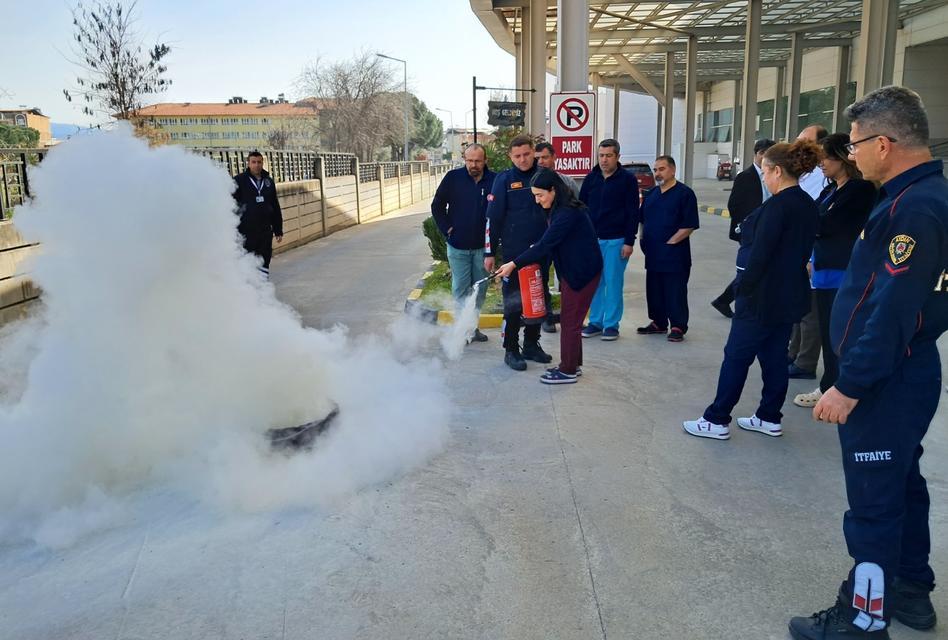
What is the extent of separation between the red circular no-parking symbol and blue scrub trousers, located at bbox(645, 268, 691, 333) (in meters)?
2.32

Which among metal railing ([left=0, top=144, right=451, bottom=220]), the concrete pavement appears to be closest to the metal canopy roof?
metal railing ([left=0, top=144, right=451, bottom=220])

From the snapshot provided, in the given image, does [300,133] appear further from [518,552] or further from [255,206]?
[518,552]

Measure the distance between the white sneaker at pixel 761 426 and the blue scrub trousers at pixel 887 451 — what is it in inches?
83.4

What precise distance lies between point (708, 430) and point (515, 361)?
6.54ft

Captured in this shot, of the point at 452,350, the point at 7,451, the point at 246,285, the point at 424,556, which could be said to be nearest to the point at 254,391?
the point at 246,285

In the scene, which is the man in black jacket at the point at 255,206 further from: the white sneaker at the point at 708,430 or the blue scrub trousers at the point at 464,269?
the white sneaker at the point at 708,430

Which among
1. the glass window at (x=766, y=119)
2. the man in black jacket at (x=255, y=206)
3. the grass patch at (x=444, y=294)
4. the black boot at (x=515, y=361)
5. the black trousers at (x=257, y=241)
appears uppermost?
the glass window at (x=766, y=119)

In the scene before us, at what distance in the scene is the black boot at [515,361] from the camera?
614cm

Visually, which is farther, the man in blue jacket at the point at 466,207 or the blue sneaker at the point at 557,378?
the man in blue jacket at the point at 466,207

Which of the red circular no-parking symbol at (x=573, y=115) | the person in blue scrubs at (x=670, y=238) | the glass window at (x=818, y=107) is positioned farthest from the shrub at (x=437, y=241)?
the glass window at (x=818, y=107)

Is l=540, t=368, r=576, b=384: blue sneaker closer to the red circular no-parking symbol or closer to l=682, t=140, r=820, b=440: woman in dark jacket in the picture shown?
l=682, t=140, r=820, b=440: woman in dark jacket

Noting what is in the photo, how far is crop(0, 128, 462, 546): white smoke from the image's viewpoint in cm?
361

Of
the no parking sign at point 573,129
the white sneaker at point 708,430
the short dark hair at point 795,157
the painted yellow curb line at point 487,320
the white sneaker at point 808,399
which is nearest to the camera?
the short dark hair at point 795,157

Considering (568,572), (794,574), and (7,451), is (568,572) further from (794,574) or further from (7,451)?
(7,451)
